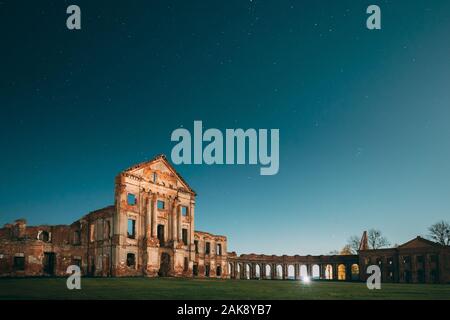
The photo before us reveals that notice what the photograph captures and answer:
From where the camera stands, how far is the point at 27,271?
119ft

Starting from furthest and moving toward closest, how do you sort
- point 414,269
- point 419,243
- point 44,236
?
point 419,243 → point 414,269 → point 44,236

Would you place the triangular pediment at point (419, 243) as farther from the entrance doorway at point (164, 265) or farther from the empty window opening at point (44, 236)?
the empty window opening at point (44, 236)

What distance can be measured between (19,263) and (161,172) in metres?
14.5

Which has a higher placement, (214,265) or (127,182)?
(127,182)

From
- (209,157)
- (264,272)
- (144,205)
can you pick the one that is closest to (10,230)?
(144,205)

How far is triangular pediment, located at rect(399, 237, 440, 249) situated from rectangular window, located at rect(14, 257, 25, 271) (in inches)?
1669

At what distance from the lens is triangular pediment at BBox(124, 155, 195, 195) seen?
131 ft

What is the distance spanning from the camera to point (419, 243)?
53219 millimetres

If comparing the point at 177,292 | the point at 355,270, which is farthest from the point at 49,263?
the point at 355,270

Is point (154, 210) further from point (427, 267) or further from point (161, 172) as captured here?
point (427, 267)

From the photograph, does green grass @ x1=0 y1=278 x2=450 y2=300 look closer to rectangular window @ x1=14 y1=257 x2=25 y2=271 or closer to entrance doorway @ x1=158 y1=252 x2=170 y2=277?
rectangular window @ x1=14 y1=257 x2=25 y2=271

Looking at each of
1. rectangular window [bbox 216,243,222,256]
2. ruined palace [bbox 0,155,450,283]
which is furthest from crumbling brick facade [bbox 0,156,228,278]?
rectangular window [bbox 216,243,222,256]
